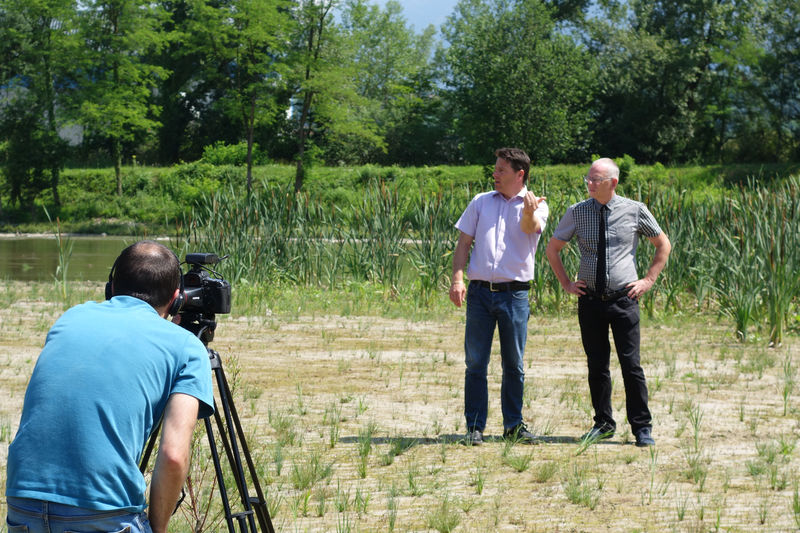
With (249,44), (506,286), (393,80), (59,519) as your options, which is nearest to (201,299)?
(59,519)

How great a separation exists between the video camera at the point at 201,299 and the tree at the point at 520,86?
37.8m

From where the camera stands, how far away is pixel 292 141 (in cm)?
4741

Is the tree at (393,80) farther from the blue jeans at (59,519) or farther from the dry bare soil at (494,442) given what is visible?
the blue jeans at (59,519)

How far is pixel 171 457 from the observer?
2.36 m

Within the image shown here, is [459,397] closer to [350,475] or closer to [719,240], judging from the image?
[350,475]

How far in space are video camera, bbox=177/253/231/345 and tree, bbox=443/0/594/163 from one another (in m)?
37.8

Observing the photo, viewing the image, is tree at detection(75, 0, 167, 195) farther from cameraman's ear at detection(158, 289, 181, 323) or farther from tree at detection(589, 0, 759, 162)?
cameraman's ear at detection(158, 289, 181, 323)

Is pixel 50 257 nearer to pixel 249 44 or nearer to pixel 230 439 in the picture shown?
pixel 249 44

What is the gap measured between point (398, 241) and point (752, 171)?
32.0 metres

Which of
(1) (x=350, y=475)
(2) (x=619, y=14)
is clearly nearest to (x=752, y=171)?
(2) (x=619, y=14)

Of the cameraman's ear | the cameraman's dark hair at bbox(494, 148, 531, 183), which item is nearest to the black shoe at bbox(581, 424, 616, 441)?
the cameraman's dark hair at bbox(494, 148, 531, 183)

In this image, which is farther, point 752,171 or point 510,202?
point 752,171

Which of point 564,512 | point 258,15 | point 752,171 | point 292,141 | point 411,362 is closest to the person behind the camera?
point 564,512

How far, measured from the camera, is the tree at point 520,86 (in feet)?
132
